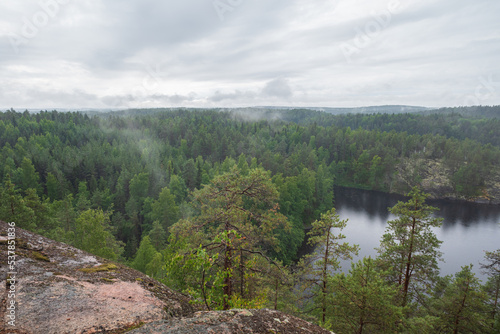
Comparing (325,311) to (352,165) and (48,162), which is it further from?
(352,165)

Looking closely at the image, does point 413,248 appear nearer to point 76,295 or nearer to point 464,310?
point 464,310

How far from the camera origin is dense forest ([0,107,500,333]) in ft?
29.4

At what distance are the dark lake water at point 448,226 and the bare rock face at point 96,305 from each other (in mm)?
32280

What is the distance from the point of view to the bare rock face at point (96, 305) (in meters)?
4.11

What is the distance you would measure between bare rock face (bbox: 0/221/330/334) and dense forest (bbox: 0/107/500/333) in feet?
2.35

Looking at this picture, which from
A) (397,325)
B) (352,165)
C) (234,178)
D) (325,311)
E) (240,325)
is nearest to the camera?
(240,325)

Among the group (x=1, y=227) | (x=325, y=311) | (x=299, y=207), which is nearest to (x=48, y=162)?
(x=299, y=207)

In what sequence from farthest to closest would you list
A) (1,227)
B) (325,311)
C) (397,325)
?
(325,311) < (397,325) < (1,227)

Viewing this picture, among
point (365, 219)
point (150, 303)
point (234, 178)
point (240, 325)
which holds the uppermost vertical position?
point (234, 178)

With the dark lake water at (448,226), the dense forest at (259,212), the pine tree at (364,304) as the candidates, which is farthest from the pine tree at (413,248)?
the dark lake water at (448,226)

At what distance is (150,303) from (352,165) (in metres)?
90.0

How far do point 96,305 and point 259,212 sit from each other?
7739 millimetres

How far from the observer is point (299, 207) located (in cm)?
4288

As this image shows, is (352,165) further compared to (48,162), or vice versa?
(352,165)
